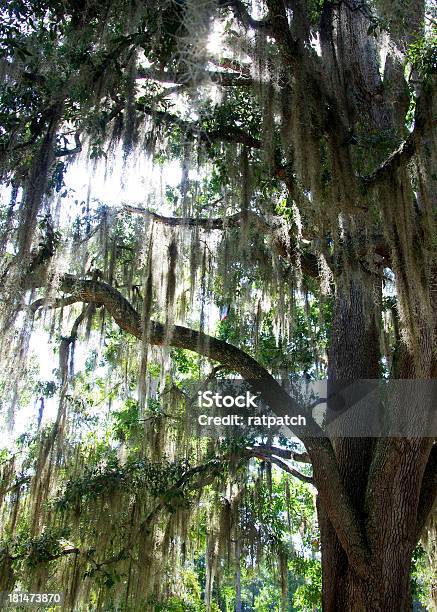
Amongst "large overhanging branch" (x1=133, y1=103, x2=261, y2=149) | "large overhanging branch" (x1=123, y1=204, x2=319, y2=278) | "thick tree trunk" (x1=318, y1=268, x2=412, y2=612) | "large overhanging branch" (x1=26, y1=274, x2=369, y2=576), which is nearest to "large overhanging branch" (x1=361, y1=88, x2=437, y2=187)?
"thick tree trunk" (x1=318, y1=268, x2=412, y2=612)

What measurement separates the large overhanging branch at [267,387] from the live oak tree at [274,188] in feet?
0.05

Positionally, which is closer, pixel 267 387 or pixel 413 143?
pixel 413 143

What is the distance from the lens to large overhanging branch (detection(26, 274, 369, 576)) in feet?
13.8

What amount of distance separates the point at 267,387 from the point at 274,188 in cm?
166

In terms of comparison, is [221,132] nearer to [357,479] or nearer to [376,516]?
[357,479]

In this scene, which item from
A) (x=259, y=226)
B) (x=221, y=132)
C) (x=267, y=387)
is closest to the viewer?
(x=221, y=132)

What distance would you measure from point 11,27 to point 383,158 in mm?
2666

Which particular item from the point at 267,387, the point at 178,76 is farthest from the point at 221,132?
the point at 267,387

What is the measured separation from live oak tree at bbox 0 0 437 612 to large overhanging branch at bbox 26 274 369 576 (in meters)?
0.01

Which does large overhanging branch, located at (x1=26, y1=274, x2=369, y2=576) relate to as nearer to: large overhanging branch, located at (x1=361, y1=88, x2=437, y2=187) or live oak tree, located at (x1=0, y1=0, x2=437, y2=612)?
live oak tree, located at (x1=0, y1=0, x2=437, y2=612)

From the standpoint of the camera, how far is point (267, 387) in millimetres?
4598

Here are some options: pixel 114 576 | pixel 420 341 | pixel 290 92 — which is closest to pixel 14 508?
pixel 114 576

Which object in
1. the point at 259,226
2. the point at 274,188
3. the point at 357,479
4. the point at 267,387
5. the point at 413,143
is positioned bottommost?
the point at 357,479

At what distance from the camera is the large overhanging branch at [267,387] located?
4.20m
